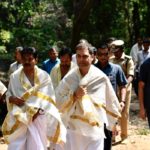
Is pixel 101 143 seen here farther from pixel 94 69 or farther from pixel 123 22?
pixel 123 22

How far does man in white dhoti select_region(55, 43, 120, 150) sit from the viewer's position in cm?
596

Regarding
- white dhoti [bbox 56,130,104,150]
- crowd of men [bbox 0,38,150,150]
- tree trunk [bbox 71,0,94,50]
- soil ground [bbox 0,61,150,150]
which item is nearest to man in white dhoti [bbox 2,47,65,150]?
crowd of men [bbox 0,38,150,150]

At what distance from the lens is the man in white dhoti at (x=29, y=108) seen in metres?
6.33

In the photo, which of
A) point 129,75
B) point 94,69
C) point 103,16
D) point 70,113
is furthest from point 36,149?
point 103,16

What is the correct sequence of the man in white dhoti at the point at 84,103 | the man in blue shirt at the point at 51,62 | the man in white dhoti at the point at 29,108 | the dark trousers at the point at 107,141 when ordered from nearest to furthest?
the man in white dhoti at the point at 84,103 < the man in white dhoti at the point at 29,108 < the dark trousers at the point at 107,141 < the man in blue shirt at the point at 51,62

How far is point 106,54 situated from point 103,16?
61.9 ft

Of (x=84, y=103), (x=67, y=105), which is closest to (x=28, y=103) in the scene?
(x=67, y=105)

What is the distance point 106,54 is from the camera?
6621mm

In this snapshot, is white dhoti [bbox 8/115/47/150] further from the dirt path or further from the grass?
the grass

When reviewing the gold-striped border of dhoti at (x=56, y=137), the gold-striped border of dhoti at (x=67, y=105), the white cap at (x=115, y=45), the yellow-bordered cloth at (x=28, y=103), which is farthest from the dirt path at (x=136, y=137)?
the gold-striped border of dhoti at (x=67, y=105)

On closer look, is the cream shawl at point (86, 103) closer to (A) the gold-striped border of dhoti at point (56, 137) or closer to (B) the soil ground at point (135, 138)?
(A) the gold-striped border of dhoti at point (56, 137)

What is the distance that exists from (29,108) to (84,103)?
0.80m

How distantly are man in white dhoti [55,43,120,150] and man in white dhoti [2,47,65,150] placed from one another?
300mm

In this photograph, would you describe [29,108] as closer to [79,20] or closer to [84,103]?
[84,103]
